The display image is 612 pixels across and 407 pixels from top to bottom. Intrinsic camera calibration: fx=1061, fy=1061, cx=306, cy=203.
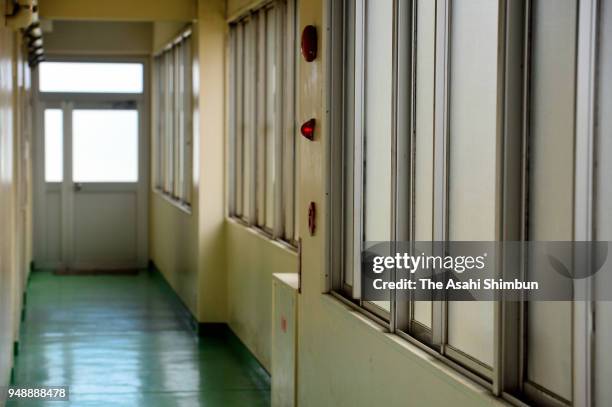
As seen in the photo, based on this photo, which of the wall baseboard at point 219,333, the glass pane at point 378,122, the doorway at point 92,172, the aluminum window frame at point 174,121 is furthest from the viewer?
the doorway at point 92,172

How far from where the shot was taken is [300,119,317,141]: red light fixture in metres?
5.11

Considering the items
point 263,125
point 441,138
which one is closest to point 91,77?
point 263,125

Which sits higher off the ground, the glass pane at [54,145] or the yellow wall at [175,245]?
the glass pane at [54,145]

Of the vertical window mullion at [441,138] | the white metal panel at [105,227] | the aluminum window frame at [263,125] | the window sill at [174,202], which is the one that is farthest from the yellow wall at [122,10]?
the vertical window mullion at [441,138]

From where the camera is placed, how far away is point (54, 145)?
45.8ft

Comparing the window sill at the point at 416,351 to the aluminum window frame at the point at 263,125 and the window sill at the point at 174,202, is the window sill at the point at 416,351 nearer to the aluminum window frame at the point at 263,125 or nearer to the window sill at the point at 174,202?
the aluminum window frame at the point at 263,125

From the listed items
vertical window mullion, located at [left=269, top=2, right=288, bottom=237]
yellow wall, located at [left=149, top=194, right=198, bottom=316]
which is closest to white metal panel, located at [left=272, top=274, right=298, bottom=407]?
vertical window mullion, located at [left=269, top=2, right=288, bottom=237]

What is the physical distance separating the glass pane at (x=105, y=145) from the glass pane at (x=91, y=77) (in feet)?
1.10

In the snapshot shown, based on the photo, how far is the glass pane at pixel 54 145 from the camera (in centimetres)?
1387

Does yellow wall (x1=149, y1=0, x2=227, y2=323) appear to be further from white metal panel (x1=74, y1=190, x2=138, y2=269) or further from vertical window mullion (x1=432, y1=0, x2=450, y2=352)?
vertical window mullion (x1=432, y1=0, x2=450, y2=352)

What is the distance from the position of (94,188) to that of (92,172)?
0.22 metres

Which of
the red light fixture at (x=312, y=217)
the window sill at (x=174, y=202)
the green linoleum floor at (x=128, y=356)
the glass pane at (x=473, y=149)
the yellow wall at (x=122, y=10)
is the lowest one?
the green linoleum floor at (x=128, y=356)

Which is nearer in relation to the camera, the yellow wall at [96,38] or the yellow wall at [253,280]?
the yellow wall at [253,280]

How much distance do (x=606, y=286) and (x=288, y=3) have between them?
186 inches
